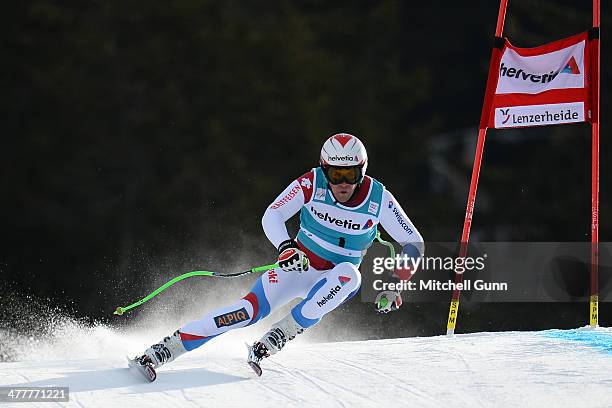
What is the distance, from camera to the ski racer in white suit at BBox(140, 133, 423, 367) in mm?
6715

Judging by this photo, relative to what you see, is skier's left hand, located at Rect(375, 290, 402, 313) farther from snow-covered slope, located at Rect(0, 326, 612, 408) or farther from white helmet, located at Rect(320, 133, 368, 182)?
white helmet, located at Rect(320, 133, 368, 182)

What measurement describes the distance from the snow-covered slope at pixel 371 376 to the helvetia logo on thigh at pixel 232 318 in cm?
31

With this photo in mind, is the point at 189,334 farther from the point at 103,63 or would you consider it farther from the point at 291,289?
the point at 103,63

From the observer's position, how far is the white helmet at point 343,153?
691cm

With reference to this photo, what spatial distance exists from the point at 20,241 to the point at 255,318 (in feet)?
57.2

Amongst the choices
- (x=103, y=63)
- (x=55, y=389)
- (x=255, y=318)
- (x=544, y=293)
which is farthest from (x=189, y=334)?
(x=103, y=63)

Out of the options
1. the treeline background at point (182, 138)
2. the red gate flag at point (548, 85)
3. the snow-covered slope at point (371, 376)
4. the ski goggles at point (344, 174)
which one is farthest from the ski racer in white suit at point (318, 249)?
the treeline background at point (182, 138)

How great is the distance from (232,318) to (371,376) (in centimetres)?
90

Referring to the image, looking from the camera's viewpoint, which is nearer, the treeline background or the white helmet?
the white helmet

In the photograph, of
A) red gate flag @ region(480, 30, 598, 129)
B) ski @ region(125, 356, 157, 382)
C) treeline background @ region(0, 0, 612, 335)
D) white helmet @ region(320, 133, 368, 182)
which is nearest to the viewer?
ski @ region(125, 356, 157, 382)

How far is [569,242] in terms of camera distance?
2209 cm

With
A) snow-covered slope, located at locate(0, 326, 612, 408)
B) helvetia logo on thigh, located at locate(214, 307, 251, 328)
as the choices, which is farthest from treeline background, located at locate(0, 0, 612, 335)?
helvetia logo on thigh, located at locate(214, 307, 251, 328)

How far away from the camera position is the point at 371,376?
670 cm

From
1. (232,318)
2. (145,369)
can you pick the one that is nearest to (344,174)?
(232,318)
